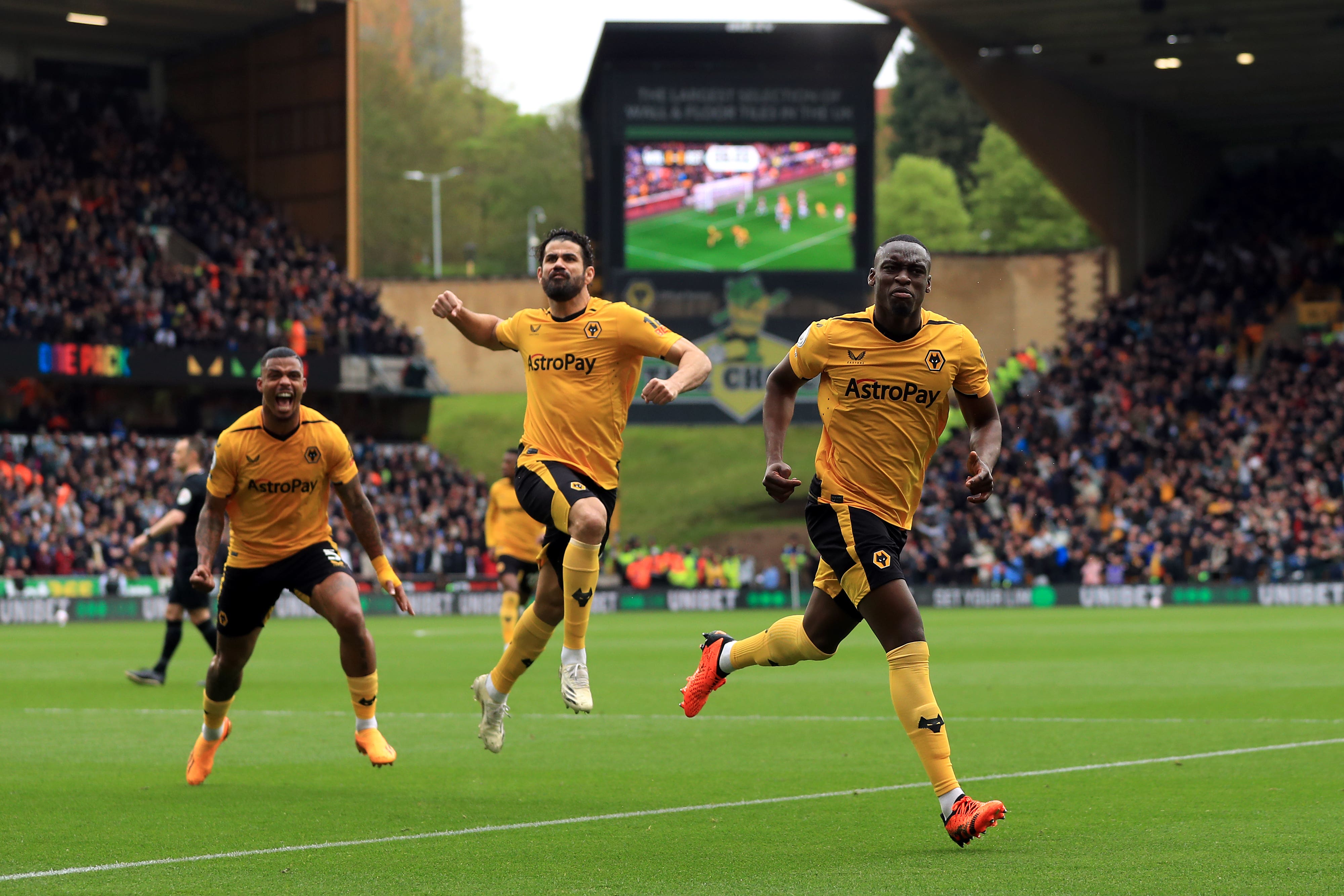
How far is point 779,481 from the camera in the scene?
8297mm

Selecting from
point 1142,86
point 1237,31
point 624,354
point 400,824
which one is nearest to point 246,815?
point 400,824

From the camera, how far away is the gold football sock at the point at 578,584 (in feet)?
31.9

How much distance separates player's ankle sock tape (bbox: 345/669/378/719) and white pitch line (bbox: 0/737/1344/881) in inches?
77.3

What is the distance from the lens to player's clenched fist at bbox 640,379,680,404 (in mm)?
8656

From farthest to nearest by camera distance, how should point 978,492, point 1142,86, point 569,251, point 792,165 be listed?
point 1142,86, point 792,165, point 569,251, point 978,492

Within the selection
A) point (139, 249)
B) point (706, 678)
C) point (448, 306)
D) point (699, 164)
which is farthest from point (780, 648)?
point (139, 249)

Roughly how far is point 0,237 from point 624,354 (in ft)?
123

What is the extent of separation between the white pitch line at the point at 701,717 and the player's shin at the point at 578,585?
456cm

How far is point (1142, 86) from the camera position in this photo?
4991 cm

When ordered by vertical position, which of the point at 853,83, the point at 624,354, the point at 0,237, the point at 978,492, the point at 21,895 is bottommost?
the point at 21,895

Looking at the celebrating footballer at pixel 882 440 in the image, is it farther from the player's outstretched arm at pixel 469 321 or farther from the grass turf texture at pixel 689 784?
the player's outstretched arm at pixel 469 321

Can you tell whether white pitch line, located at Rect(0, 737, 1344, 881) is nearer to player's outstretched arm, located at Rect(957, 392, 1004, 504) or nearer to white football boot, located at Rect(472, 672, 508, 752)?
white football boot, located at Rect(472, 672, 508, 752)

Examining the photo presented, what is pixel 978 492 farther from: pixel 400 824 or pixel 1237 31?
pixel 1237 31

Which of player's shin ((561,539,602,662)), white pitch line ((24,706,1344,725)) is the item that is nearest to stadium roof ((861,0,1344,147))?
white pitch line ((24,706,1344,725))
